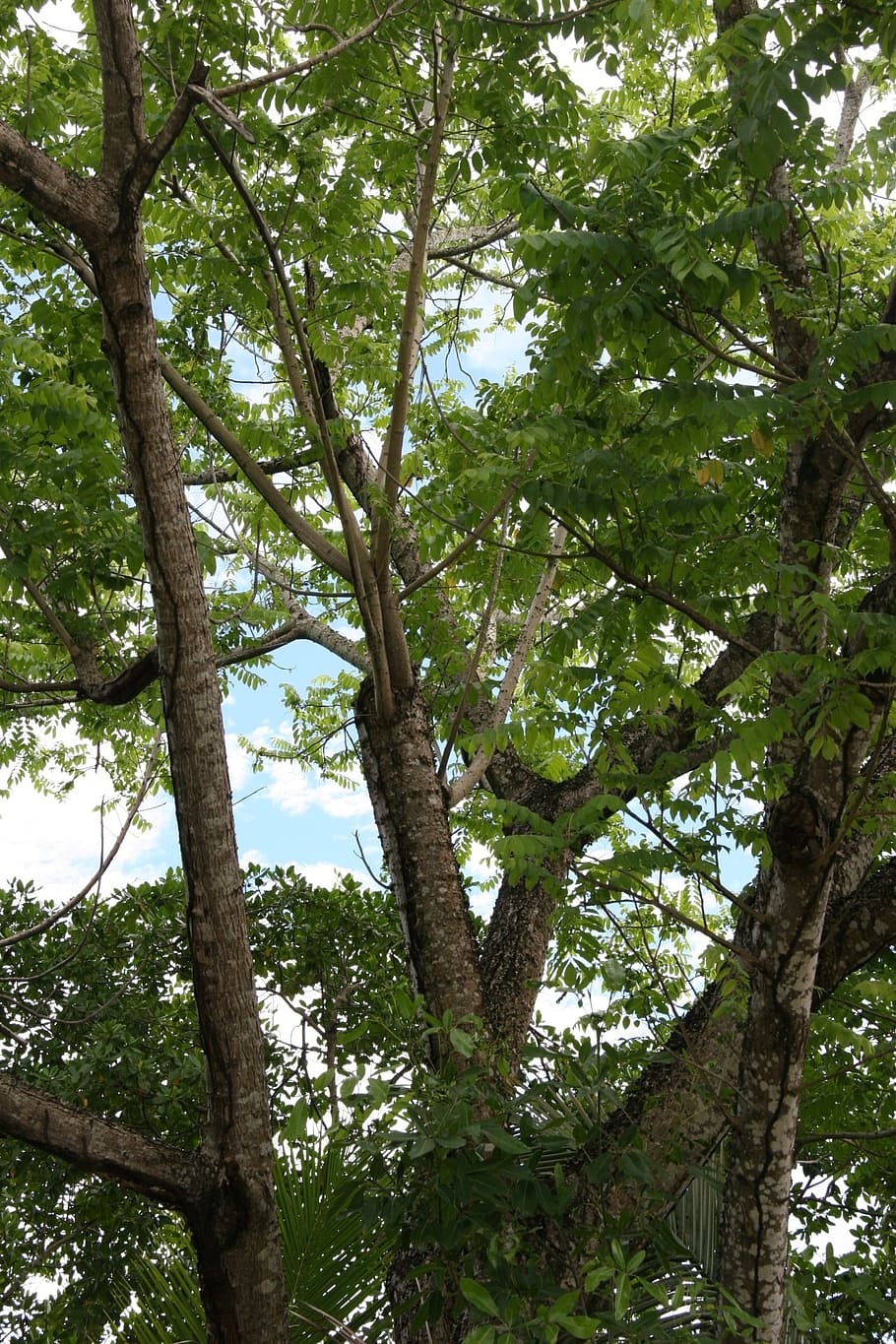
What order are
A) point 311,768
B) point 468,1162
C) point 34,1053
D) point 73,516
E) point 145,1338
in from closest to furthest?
point 468,1162
point 145,1338
point 73,516
point 34,1053
point 311,768

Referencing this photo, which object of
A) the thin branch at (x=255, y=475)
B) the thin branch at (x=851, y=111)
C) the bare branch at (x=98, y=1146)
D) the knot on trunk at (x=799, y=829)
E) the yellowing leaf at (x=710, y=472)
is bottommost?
the bare branch at (x=98, y=1146)

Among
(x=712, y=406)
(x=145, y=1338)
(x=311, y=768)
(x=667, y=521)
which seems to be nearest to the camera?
(x=712, y=406)

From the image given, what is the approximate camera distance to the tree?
3.02 m

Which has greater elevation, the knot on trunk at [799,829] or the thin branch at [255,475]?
the thin branch at [255,475]

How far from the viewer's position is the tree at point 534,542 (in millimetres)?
3016

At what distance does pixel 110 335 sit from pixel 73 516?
1244 mm

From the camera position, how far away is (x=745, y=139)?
2.60 meters

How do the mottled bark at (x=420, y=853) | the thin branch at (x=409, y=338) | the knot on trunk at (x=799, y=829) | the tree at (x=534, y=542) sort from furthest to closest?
1. the mottled bark at (x=420, y=853)
2. the thin branch at (x=409, y=338)
3. the knot on trunk at (x=799, y=829)
4. the tree at (x=534, y=542)

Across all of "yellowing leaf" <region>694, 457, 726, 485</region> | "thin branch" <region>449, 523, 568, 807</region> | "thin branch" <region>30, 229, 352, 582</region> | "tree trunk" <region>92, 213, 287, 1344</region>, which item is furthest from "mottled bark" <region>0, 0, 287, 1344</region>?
"thin branch" <region>449, 523, 568, 807</region>

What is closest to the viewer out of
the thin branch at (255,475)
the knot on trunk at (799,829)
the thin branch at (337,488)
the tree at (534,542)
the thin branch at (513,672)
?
the tree at (534,542)

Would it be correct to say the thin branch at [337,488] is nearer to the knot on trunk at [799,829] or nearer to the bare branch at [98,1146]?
the knot on trunk at [799,829]

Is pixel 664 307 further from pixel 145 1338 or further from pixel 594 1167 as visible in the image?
pixel 145 1338

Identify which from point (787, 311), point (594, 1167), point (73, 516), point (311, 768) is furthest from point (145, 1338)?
point (311, 768)

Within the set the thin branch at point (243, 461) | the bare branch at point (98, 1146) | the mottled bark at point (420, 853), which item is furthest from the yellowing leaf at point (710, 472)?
the bare branch at point (98, 1146)
